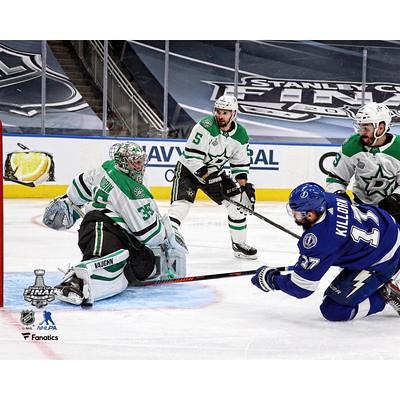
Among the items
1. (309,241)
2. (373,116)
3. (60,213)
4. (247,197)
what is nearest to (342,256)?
(309,241)

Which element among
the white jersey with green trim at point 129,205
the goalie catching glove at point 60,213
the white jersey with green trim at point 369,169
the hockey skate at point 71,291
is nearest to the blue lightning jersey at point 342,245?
the white jersey with green trim at point 369,169

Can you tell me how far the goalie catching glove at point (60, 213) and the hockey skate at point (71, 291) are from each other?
646 millimetres

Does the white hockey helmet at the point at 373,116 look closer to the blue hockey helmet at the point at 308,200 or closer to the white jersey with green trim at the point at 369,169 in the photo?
the white jersey with green trim at the point at 369,169

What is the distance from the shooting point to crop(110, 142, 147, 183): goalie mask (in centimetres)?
373

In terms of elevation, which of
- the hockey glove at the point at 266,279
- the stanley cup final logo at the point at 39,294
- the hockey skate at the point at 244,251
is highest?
the hockey glove at the point at 266,279

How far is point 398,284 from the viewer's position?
343 centimetres

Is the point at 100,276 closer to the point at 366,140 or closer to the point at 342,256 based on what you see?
the point at 342,256

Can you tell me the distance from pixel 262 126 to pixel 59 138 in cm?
328

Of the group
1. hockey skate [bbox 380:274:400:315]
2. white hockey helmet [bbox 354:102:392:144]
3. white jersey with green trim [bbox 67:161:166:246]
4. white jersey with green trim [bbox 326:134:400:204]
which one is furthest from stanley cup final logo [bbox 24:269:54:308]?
white hockey helmet [bbox 354:102:392:144]

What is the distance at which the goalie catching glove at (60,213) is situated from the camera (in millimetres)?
4141

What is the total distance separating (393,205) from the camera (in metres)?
3.94

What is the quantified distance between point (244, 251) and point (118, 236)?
150 centimetres

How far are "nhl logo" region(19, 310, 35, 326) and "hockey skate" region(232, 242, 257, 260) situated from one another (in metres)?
2.06

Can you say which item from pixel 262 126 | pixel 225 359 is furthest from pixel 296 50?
pixel 225 359
